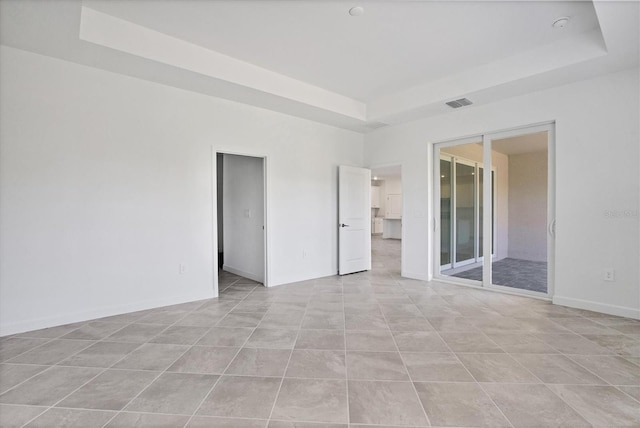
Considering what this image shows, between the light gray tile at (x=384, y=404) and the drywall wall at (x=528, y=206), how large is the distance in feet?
11.8

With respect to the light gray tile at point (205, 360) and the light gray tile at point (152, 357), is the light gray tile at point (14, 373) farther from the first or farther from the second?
the light gray tile at point (205, 360)

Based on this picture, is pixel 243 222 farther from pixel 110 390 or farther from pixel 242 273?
pixel 110 390

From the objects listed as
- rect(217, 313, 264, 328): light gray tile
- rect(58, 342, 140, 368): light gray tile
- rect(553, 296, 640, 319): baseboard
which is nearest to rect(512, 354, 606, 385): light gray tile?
rect(553, 296, 640, 319): baseboard

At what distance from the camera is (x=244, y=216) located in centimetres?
536

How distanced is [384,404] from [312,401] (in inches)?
17.6

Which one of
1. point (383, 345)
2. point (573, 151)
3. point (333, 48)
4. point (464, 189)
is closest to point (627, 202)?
point (573, 151)

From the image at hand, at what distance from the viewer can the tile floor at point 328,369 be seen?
1716 mm

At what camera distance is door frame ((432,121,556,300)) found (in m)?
3.80

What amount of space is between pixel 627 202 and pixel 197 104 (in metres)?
5.23

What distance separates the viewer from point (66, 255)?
3078 mm

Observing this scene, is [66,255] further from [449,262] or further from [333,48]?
[449,262]

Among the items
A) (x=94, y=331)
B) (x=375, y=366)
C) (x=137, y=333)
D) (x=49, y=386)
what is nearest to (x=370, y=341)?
(x=375, y=366)

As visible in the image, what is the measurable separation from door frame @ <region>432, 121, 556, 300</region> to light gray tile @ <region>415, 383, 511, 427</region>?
275cm

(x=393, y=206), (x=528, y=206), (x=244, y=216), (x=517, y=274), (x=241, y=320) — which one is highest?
(x=393, y=206)
